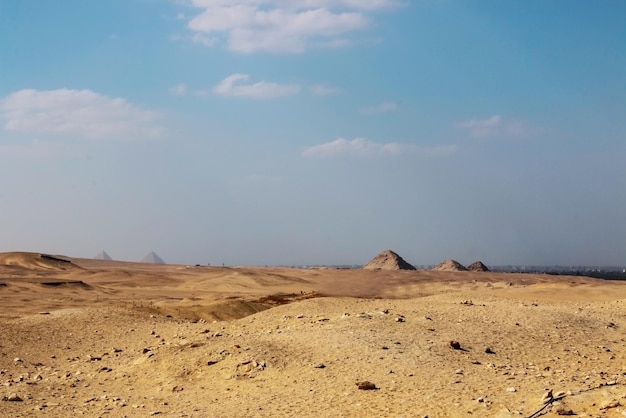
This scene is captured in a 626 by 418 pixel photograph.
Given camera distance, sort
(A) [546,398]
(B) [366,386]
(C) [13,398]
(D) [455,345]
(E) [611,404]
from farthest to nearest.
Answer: (D) [455,345], (C) [13,398], (B) [366,386], (A) [546,398], (E) [611,404]

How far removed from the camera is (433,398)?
27.1 ft

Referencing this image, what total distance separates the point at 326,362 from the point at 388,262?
45.5m

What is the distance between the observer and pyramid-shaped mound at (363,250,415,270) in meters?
54.4

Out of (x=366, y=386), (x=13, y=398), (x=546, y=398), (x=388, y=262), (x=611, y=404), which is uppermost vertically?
(x=388, y=262)

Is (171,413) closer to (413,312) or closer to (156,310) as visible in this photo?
(413,312)

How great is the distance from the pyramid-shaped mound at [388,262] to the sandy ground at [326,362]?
35773 millimetres

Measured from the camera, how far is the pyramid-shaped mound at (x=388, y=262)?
178ft

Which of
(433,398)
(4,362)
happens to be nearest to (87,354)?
(4,362)

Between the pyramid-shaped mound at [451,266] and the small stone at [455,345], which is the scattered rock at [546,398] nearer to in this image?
the small stone at [455,345]

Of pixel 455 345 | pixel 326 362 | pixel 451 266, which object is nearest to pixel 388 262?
pixel 451 266

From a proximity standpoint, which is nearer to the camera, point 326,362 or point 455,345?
point 326,362

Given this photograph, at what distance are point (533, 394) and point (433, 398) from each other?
1.33 m

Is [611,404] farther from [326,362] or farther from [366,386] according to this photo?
[326,362]

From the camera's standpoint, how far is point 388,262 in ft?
181
